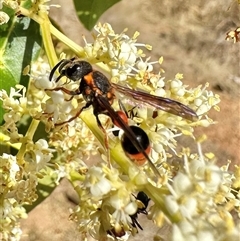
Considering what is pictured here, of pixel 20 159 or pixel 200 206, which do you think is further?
pixel 20 159

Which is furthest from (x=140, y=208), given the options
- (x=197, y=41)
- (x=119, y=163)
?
(x=197, y=41)

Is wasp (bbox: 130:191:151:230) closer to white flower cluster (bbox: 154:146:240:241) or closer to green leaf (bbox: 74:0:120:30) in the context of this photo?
white flower cluster (bbox: 154:146:240:241)

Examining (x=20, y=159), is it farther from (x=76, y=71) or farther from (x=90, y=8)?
(x=90, y=8)

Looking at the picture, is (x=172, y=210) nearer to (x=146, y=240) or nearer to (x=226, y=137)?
(x=146, y=240)

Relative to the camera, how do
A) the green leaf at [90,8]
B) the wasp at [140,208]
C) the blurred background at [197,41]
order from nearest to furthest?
the wasp at [140,208], the green leaf at [90,8], the blurred background at [197,41]

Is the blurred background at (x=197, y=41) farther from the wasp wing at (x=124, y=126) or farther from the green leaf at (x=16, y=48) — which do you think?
the wasp wing at (x=124, y=126)

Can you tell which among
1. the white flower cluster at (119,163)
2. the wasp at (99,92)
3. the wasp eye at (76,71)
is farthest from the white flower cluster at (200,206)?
the wasp eye at (76,71)
